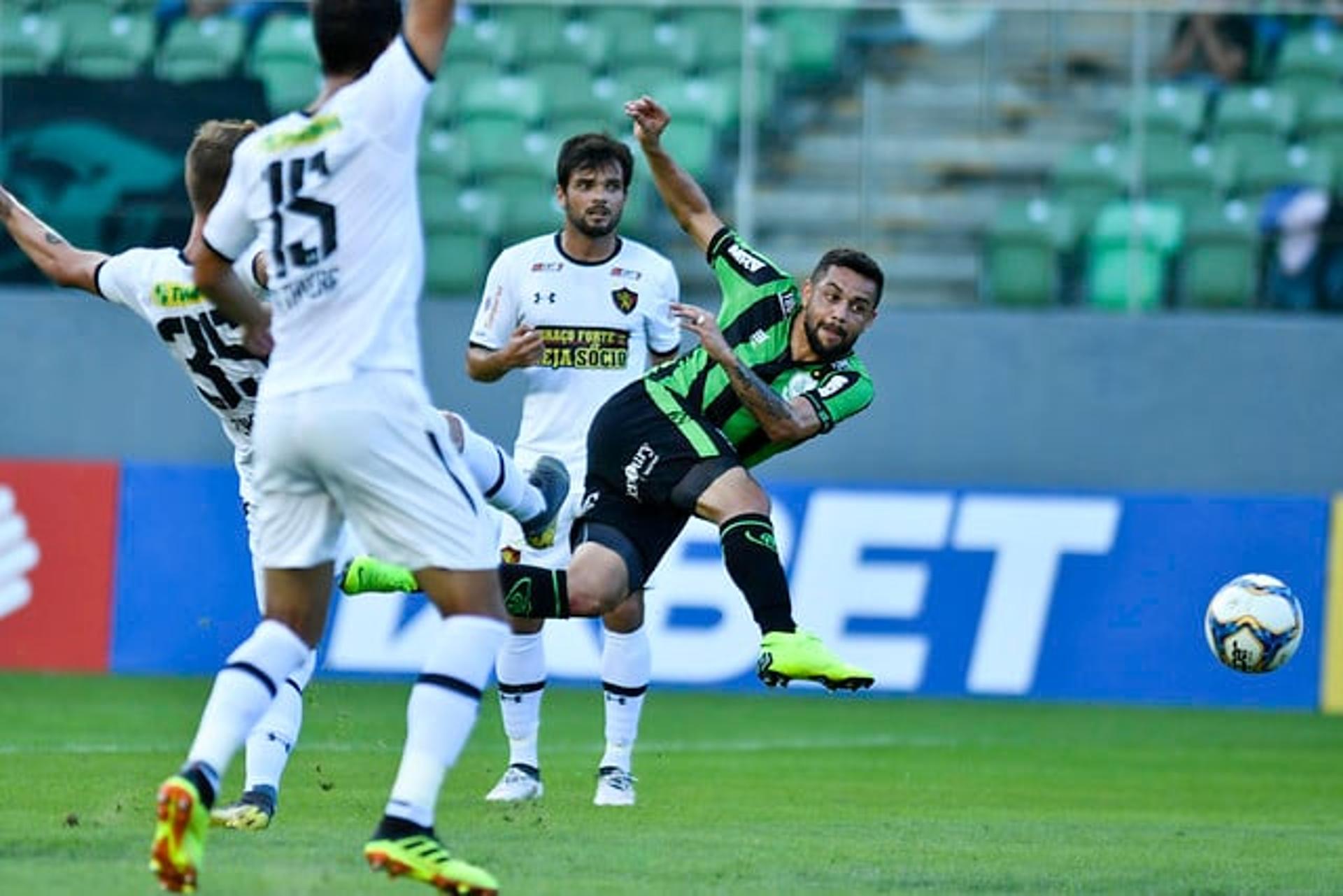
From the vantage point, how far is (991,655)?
15641mm

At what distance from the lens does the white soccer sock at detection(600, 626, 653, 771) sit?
32.5ft

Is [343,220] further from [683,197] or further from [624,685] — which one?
[624,685]

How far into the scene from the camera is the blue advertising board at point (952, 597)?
15586 millimetres

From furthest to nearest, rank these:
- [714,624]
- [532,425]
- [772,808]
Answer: [714,624] < [532,425] < [772,808]

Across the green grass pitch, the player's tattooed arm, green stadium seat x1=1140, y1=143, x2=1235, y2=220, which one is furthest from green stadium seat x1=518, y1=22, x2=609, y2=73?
the player's tattooed arm

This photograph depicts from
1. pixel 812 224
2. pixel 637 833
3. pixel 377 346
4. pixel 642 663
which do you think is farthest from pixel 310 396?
pixel 812 224

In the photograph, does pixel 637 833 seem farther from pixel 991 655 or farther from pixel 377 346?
pixel 991 655

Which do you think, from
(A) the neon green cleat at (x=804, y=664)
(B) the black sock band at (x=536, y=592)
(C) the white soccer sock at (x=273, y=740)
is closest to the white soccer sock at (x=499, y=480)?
(B) the black sock band at (x=536, y=592)

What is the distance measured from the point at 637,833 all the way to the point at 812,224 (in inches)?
361

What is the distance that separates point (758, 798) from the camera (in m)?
10.2

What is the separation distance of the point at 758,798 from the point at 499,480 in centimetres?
208

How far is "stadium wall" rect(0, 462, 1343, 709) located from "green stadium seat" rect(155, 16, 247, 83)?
2811 millimetres

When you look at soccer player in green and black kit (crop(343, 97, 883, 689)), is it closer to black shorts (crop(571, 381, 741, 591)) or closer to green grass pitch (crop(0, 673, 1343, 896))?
black shorts (crop(571, 381, 741, 591))

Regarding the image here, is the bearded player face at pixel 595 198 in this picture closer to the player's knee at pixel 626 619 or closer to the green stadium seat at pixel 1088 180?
the player's knee at pixel 626 619
